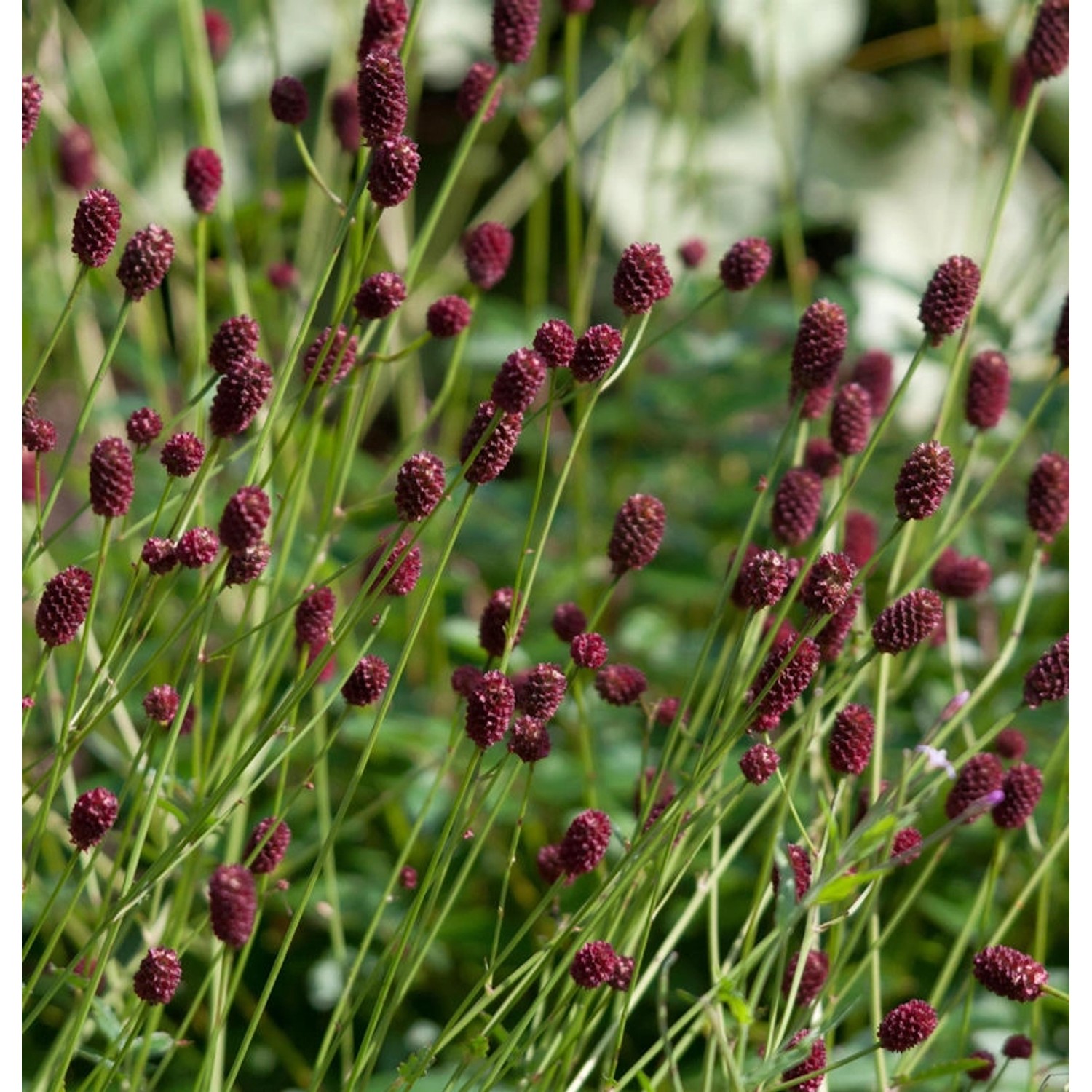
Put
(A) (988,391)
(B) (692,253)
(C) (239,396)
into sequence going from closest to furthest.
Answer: (C) (239,396) → (A) (988,391) → (B) (692,253)

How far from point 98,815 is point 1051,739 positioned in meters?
0.82

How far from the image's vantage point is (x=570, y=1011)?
82 cm

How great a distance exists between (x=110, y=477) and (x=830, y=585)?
336 millimetres

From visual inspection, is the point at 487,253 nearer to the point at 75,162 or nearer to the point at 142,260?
the point at 142,260

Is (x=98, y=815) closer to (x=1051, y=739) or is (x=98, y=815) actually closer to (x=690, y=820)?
(x=690, y=820)

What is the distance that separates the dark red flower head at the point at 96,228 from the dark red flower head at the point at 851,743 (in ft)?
1.36

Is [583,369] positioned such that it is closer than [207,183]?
→ Yes

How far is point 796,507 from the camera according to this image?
0.86 m

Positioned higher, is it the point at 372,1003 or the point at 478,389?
the point at 478,389

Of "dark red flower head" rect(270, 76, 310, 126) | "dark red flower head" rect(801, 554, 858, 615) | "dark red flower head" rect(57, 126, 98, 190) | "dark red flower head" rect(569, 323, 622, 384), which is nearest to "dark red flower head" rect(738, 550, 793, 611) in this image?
"dark red flower head" rect(801, 554, 858, 615)

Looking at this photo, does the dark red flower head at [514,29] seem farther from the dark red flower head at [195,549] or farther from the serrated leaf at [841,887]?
the serrated leaf at [841,887]

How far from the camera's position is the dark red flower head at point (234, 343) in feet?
2.39

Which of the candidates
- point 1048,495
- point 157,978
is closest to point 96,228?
point 157,978
